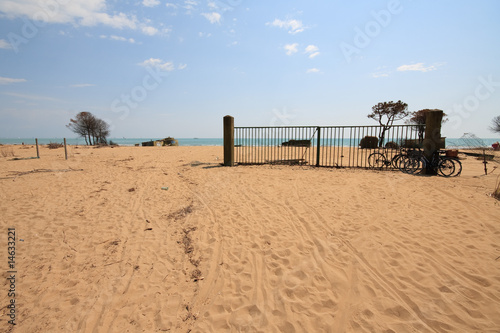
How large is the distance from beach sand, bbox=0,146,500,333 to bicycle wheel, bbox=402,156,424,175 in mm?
2762

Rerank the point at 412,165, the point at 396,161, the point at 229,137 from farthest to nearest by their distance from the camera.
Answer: the point at 229,137 → the point at 396,161 → the point at 412,165

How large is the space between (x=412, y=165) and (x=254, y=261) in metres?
9.32

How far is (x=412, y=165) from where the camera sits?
9562 mm

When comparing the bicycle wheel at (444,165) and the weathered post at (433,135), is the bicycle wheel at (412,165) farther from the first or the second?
the bicycle wheel at (444,165)

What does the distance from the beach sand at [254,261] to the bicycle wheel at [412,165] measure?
2.76 m

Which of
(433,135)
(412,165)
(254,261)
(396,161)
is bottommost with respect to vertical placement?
(254,261)

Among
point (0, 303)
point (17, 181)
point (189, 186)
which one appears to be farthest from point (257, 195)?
point (17, 181)

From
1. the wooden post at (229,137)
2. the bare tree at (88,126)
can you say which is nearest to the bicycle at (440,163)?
the wooden post at (229,137)

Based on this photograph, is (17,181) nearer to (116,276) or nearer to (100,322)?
(116,276)

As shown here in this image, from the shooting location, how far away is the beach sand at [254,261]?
2504mm

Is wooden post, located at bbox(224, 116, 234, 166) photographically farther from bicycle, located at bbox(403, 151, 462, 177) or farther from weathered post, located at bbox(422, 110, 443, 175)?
weathered post, located at bbox(422, 110, 443, 175)

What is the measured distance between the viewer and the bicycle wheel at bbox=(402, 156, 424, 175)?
31.2ft

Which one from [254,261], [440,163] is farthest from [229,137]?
[440,163]

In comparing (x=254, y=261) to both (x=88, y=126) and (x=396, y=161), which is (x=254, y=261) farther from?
(x=88, y=126)
